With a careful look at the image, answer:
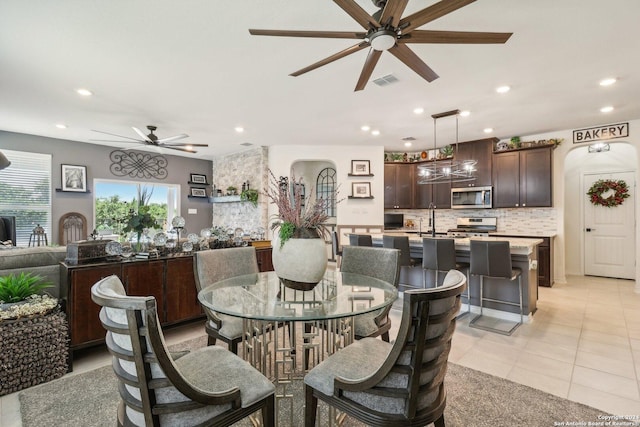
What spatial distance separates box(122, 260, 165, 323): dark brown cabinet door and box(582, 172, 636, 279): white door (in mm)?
7578

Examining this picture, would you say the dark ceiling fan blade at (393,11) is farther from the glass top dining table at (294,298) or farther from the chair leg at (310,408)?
the chair leg at (310,408)

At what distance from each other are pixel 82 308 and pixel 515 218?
6704 millimetres

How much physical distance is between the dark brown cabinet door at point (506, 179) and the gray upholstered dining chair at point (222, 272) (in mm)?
5105

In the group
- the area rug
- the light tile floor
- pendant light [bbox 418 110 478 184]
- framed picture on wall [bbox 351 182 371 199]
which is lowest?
the light tile floor

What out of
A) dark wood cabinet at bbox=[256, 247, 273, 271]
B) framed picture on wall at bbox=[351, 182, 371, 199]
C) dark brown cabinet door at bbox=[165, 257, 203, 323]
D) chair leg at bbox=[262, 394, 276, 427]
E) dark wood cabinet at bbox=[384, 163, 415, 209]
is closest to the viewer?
chair leg at bbox=[262, 394, 276, 427]

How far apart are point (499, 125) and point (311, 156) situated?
3463 mm

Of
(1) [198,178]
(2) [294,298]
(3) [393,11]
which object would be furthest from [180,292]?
(1) [198,178]

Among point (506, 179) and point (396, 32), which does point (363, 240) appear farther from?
point (506, 179)

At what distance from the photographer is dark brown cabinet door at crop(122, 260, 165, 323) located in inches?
107

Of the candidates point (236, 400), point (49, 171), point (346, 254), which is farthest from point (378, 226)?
point (49, 171)

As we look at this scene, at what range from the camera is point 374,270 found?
2467 mm

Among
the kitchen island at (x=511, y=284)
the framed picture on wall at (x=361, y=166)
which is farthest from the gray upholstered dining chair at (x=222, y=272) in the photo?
the framed picture on wall at (x=361, y=166)

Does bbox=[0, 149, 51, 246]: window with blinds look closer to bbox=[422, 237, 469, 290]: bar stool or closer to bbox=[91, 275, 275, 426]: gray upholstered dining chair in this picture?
bbox=[91, 275, 275, 426]: gray upholstered dining chair

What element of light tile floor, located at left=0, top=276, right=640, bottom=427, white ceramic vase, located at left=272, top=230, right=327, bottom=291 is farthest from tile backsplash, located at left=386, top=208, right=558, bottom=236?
white ceramic vase, located at left=272, top=230, right=327, bottom=291
